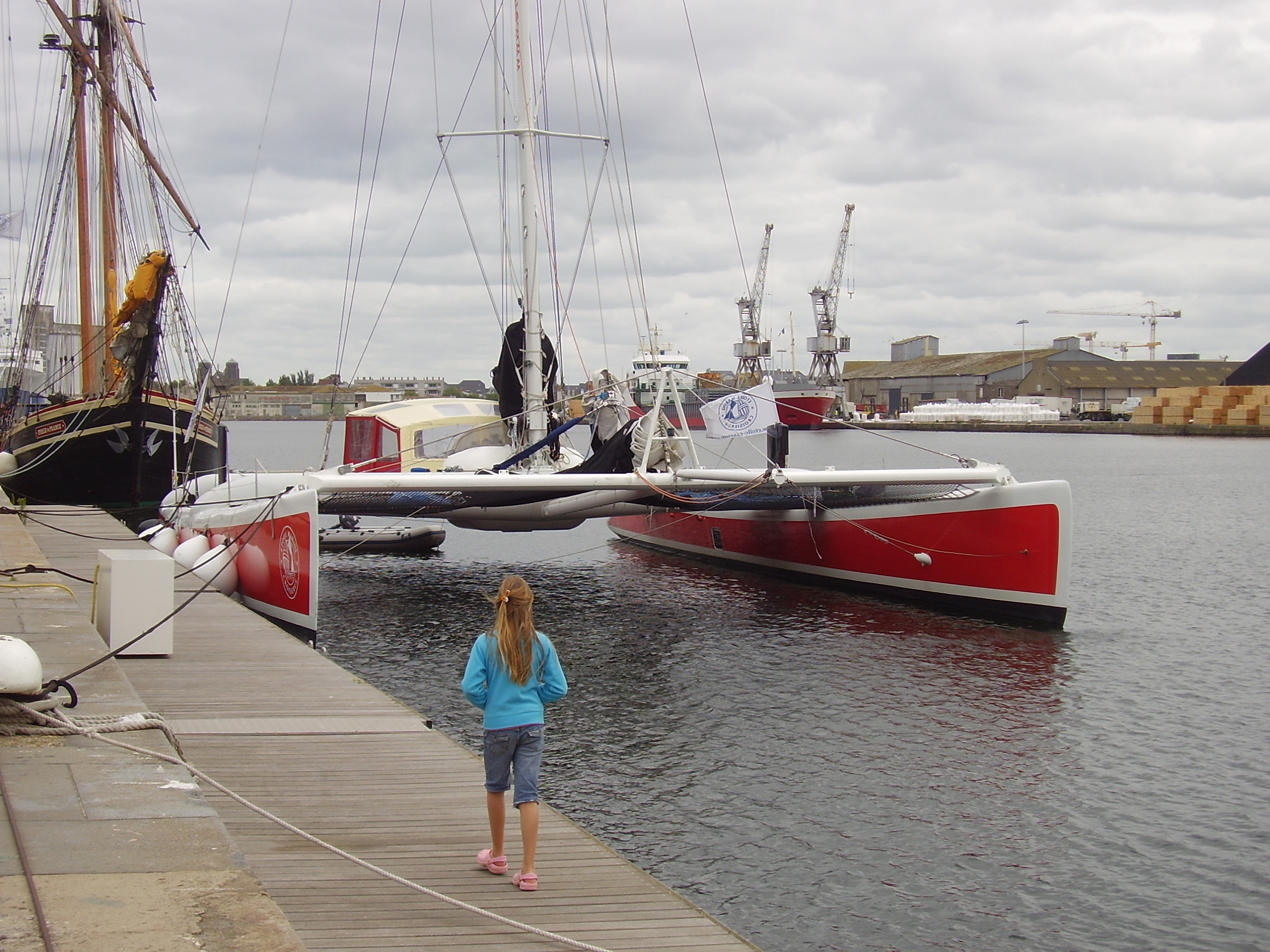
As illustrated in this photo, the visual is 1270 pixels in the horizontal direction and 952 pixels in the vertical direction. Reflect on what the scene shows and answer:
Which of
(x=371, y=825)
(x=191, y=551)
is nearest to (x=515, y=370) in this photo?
(x=191, y=551)

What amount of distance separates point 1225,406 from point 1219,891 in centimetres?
9763

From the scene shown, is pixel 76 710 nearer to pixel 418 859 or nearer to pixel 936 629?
pixel 418 859

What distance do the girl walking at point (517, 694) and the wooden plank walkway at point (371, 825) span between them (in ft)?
1.27

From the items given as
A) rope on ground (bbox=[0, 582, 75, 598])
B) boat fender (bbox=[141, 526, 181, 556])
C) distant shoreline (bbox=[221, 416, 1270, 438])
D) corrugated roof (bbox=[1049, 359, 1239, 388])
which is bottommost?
boat fender (bbox=[141, 526, 181, 556])

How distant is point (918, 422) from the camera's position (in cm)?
12006

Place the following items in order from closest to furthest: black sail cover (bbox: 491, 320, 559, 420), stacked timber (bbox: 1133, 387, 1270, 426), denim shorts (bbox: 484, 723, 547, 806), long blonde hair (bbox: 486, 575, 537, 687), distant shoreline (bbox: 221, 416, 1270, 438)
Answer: long blonde hair (bbox: 486, 575, 537, 687), denim shorts (bbox: 484, 723, 547, 806), black sail cover (bbox: 491, 320, 559, 420), distant shoreline (bbox: 221, 416, 1270, 438), stacked timber (bbox: 1133, 387, 1270, 426)

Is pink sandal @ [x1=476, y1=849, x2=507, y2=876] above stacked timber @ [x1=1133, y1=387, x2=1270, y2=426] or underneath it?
underneath

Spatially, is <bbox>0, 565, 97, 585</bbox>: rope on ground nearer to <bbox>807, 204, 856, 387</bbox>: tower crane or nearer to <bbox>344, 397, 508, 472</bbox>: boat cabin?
<bbox>344, 397, 508, 472</bbox>: boat cabin

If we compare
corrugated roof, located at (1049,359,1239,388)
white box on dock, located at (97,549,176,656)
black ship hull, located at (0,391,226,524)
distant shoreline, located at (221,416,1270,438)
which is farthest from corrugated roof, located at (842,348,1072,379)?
white box on dock, located at (97,549,176,656)

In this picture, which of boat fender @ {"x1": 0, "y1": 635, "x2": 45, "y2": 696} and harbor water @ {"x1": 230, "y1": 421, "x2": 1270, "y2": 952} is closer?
boat fender @ {"x1": 0, "y1": 635, "x2": 45, "y2": 696}

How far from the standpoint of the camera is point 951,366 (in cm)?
14400

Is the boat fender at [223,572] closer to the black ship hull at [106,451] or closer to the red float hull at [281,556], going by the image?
the red float hull at [281,556]

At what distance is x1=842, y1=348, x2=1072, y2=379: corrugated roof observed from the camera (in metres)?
139

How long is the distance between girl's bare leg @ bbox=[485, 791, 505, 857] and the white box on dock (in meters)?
4.96
